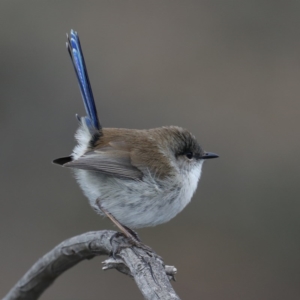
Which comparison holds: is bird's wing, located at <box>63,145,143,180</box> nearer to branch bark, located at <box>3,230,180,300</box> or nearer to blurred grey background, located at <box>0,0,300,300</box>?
branch bark, located at <box>3,230,180,300</box>

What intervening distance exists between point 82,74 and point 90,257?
4.38 feet

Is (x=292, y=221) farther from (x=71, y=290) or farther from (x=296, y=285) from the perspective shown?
(x=71, y=290)

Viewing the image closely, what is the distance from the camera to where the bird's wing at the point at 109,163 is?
386 cm

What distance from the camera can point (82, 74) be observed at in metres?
4.28

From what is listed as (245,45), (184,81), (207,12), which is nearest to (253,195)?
(184,81)

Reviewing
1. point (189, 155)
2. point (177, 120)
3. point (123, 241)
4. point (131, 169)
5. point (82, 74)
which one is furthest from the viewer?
point (177, 120)

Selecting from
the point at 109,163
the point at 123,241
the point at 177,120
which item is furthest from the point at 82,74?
the point at 177,120

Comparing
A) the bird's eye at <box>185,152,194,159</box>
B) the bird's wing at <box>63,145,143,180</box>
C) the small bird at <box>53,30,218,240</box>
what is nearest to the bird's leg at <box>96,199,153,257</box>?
the small bird at <box>53,30,218,240</box>

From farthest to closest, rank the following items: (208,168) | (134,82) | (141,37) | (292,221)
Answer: (141,37)
(134,82)
(208,168)
(292,221)

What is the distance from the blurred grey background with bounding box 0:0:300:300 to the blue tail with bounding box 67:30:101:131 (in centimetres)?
341

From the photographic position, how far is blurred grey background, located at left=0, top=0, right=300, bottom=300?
24.5 ft

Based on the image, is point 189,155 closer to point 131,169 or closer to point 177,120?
point 131,169

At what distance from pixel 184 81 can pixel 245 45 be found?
1266mm

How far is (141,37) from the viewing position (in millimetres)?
10430
